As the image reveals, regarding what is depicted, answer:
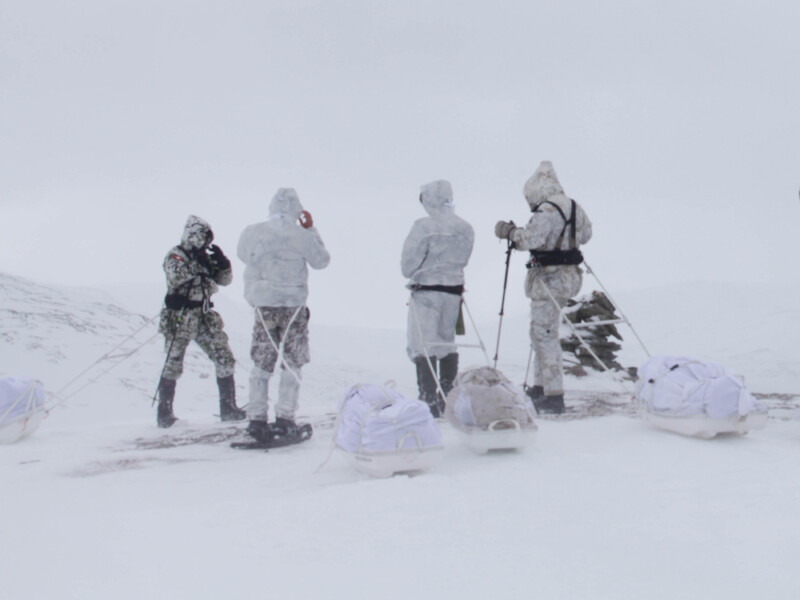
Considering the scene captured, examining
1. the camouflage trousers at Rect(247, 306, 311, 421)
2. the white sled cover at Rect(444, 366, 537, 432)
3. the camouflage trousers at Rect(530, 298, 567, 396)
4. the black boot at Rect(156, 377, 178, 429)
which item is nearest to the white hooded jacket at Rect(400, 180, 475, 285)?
the camouflage trousers at Rect(530, 298, 567, 396)

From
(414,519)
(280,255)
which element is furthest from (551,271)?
(414,519)

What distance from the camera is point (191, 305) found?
6.67 m

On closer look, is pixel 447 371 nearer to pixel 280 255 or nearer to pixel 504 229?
pixel 504 229

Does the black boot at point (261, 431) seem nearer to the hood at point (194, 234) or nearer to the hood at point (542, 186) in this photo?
the hood at point (194, 234)

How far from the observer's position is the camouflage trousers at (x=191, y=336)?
6.65 metres

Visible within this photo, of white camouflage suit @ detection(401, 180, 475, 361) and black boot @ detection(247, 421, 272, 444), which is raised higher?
white camouflage suit @ detection(401, 180, 475, 361)

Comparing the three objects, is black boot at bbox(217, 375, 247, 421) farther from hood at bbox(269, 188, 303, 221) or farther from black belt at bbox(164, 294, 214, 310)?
hood at bbox(269, 188, 303, 221)

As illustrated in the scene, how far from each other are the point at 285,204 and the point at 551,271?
2477 millimetres

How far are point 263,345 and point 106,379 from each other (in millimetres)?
4814

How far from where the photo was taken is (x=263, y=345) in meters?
5.46

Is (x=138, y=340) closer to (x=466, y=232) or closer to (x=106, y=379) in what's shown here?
(x=106, y=379)

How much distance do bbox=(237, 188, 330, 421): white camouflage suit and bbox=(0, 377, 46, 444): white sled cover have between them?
2.03 m

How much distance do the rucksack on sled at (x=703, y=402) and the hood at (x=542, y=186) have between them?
2184mm

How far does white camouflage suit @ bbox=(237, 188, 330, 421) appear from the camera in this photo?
214 inches
